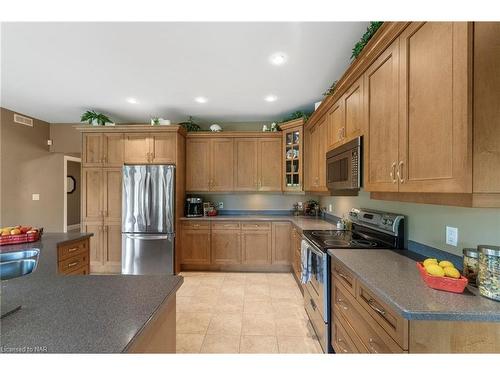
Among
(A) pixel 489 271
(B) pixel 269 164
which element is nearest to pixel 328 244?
(A) pixel 489 271

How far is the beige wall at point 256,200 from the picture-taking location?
13.8 ft

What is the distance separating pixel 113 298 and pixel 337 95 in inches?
97.2

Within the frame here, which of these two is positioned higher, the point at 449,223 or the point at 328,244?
the point at 449,223

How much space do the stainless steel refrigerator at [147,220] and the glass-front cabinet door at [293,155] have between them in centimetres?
195

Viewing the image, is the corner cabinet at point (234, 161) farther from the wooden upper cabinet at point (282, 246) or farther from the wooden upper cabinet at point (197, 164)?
the wooden upper cabinet at point (282, 246)

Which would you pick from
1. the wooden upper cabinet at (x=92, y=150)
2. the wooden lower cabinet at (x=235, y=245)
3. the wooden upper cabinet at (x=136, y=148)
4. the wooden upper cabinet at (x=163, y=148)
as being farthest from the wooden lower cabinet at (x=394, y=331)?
the wooden upper cabinet at (x=92, y=150)

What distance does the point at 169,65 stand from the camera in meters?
2.35

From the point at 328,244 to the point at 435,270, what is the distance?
94cm

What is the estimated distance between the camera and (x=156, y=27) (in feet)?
5.84

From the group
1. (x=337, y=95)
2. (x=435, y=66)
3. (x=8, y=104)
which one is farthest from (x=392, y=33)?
(x=8, y=104)

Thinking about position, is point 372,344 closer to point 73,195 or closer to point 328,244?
point 328,244
